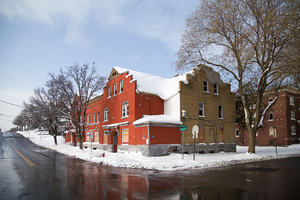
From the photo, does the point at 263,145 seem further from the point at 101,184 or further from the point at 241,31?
the point at 101,184

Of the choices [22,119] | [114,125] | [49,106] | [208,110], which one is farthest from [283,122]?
[22,119]

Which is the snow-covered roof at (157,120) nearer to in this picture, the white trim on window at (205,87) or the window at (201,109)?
the window at (201,109)

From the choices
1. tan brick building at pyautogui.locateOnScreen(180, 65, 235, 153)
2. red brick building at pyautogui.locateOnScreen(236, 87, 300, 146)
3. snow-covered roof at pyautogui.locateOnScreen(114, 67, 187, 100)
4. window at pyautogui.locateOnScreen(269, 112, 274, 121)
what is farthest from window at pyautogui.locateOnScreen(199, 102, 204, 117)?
window at pyautogui.locateOnScreen(269, 112, 274, 121)

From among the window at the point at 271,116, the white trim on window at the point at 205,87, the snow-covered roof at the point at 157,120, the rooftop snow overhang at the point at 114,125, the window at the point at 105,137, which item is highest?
the white trim on window at the point at 205,87

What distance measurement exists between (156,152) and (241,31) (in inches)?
596

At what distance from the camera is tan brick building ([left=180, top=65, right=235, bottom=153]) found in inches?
1016

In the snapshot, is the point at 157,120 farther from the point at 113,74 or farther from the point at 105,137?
the point at 105,137

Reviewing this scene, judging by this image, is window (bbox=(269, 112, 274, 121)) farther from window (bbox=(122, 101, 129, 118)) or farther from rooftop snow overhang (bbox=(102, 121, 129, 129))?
→ rooftop snow overhang (bbox=(102, 121, 129, 129))

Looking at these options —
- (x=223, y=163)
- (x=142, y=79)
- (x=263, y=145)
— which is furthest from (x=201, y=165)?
(x=263, y=145)

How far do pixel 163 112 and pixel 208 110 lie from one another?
5.77 m

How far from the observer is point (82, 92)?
32875mm

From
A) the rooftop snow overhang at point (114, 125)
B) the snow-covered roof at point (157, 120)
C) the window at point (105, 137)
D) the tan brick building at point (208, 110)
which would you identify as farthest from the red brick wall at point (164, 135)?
the window at point (105, 137)

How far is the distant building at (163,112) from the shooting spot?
76.2 ft

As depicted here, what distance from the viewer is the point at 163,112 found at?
27219 mm
